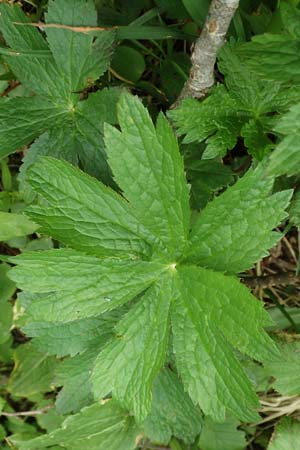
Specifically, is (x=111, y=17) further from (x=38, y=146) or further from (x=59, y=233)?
(x=59, y=233)

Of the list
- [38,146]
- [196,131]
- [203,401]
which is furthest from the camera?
[38,146]

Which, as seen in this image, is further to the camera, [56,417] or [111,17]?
[56,417]

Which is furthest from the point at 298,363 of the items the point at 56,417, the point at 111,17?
the point at 111,17

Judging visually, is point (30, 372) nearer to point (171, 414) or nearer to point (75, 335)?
point (75, 335)

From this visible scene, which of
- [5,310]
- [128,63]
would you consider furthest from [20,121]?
[5,310]

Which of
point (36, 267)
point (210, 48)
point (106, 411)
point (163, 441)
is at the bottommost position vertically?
point (163, 441)

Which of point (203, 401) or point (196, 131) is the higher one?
point (196, 131)
